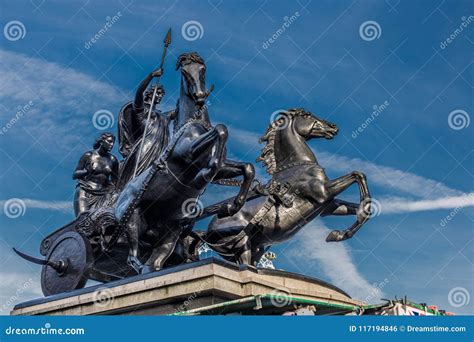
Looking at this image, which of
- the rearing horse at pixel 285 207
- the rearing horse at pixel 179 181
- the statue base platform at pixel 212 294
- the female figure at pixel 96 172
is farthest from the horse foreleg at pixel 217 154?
the female figure at pixel 96 172

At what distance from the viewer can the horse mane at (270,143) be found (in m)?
13.9

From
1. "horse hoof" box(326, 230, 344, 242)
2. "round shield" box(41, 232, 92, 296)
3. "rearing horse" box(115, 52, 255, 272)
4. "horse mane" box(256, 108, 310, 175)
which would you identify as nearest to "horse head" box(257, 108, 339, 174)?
"horse mane" box(256, 108, 310, 175)

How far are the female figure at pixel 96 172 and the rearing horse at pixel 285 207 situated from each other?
246 centimetres

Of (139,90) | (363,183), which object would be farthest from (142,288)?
(363,183)

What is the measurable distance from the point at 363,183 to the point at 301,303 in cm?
434

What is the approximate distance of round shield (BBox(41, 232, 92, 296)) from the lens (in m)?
11.9

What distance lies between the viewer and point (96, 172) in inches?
566

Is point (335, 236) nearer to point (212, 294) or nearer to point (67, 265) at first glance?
point (212, 294)

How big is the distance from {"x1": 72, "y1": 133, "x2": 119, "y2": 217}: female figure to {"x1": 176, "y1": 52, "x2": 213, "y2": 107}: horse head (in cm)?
342

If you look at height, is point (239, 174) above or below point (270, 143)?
below

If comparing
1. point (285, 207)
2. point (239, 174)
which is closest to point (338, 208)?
point (285, 207)

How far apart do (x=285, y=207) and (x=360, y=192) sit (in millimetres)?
1313

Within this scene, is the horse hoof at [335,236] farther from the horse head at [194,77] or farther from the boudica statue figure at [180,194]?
the horse head at [194,77]

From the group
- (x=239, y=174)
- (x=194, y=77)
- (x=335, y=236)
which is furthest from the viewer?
(x=335, y=236)
